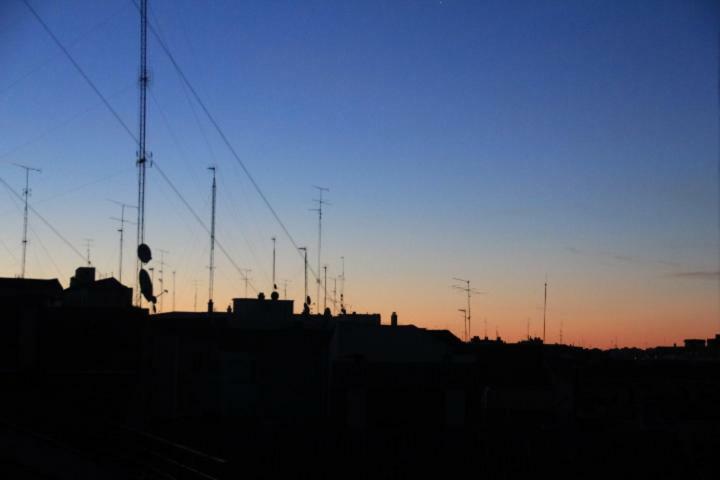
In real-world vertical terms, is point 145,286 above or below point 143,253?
below

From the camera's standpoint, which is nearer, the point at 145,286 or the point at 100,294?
the point at 145,286

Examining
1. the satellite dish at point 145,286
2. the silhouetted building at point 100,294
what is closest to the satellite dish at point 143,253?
the satellite dish at point 145,286

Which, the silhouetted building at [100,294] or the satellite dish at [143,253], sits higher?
the satellite dish at [143,253]

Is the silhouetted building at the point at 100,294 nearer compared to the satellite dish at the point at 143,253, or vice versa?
the satellite dish at the point at 143,253

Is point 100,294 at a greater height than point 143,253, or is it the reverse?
point 143,253

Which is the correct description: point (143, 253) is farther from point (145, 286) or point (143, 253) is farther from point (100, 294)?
point (100, 294)

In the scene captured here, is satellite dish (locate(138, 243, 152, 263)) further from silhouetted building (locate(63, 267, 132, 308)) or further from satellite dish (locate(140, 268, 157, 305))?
silhouetted building (locate(63, 267, 132, 308))

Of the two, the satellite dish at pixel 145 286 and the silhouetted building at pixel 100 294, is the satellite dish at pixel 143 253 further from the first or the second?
the silhouetted building at pixel 100 294

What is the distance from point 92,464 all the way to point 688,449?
2449cm

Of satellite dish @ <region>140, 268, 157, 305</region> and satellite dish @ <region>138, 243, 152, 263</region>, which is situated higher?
satellite dish @ <region>138, 243, 152, 263</region>

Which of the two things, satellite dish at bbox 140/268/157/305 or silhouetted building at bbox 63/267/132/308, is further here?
silhouetted building at bbox 63/267/132/308

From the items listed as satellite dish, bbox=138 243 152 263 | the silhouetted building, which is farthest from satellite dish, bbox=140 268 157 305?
the silhouetted building

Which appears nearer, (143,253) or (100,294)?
(143,253)

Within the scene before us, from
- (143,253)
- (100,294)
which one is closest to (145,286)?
(143,253)
